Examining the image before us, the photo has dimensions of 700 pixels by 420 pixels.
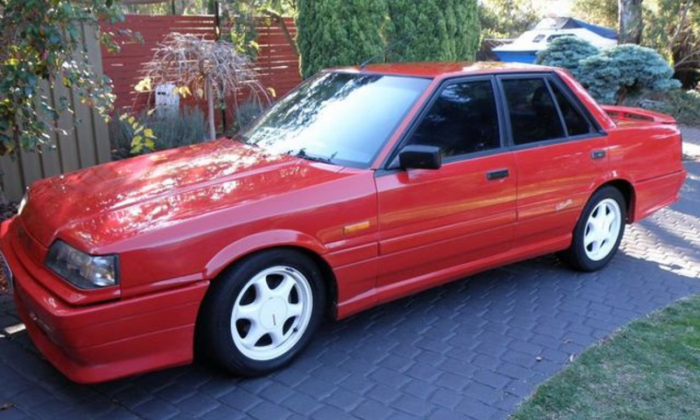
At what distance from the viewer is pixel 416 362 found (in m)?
3.83

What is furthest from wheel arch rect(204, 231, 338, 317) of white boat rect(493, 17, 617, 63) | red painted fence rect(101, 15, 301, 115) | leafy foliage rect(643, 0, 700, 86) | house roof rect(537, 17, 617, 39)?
house roof rect(537, 17, 617, 39)

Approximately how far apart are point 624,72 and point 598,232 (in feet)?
→ 22.0

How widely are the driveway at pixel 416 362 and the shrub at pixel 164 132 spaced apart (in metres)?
4.03

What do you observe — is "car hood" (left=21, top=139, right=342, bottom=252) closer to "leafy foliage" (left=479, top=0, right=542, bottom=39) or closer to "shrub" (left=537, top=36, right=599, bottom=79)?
"shrub" (left=537, top=36, right=599, bottom=79)

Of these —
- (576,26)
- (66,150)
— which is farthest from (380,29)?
(576,26)

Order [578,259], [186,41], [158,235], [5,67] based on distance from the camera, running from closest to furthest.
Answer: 1. [158,235]
2. [5,67]
3. [578,259]
4. [186,41]

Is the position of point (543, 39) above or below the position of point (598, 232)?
above

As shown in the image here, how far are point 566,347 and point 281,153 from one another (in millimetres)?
2158

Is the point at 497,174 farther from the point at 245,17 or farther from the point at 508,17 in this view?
the point at 508,17

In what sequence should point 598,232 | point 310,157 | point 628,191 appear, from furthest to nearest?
1. point 628,191
2. point 598,232
3. point 310,157

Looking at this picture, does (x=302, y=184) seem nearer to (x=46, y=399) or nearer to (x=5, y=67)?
(x=46, y=399)

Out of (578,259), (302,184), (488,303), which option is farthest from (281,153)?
(578,259)

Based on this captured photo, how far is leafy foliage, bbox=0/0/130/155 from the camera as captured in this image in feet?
14.8

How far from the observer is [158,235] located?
3.08 metres
